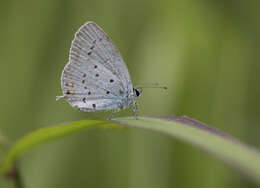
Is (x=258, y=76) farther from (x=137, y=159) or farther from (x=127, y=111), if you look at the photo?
(x=137, y=159)

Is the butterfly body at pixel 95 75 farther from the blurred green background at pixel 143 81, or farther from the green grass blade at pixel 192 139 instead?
the green grass blade at pixel 192 139

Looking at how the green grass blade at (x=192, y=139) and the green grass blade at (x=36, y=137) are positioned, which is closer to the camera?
the green grass blade at (x=192, y=139)

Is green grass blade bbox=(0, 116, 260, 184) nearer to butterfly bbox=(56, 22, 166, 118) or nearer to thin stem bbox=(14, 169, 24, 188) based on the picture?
thin stem bbox=(14, 169, 24, 188)

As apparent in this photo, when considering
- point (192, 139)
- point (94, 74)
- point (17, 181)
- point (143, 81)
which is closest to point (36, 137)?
point (17, 181)

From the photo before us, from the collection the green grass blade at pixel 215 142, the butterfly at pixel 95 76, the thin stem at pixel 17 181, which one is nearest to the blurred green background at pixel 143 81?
the butterfly at pixel 95 76

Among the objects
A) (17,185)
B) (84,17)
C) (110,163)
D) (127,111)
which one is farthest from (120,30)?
(17,185)

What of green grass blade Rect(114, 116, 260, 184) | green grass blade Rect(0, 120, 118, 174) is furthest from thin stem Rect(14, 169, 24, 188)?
green grass blade Rect(114, 116, 260, 184)

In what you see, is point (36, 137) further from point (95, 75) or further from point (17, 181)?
point (95, 75)
